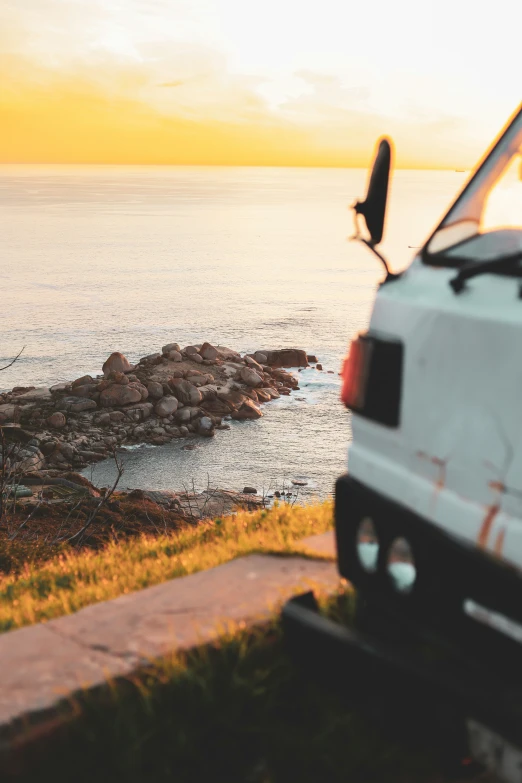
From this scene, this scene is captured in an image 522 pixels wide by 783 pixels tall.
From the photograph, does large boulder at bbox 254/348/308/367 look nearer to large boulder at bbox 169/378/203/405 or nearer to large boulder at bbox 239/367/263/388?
large boulder at bbox 239/367/263/388

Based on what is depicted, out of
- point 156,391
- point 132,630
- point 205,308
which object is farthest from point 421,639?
point 205,308

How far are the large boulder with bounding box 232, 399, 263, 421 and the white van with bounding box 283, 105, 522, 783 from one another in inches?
937

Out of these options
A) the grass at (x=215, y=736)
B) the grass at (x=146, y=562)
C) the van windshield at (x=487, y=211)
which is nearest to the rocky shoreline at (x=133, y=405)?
the grass at (x=146, y=562)

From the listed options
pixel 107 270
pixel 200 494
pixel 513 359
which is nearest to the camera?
pixel 513 359

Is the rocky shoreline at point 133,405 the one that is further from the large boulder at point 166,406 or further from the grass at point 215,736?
the grass at point 215,736

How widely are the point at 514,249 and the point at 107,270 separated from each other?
233ft

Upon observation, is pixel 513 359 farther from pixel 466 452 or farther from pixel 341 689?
pixel 341 689

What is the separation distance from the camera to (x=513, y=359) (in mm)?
2211

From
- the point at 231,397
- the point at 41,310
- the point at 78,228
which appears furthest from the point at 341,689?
the point at 78,228

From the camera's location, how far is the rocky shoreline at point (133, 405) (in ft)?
75.2

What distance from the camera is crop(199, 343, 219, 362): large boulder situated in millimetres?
30984

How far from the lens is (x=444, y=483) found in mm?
2459

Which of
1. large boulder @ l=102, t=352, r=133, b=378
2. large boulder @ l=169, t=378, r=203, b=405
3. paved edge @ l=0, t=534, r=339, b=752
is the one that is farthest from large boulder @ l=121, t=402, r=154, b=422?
paved edge @ l=0, t=534, r=339, b=752

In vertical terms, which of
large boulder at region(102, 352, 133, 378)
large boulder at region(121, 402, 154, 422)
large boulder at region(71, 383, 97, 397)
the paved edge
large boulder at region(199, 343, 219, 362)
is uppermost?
the paved edge
